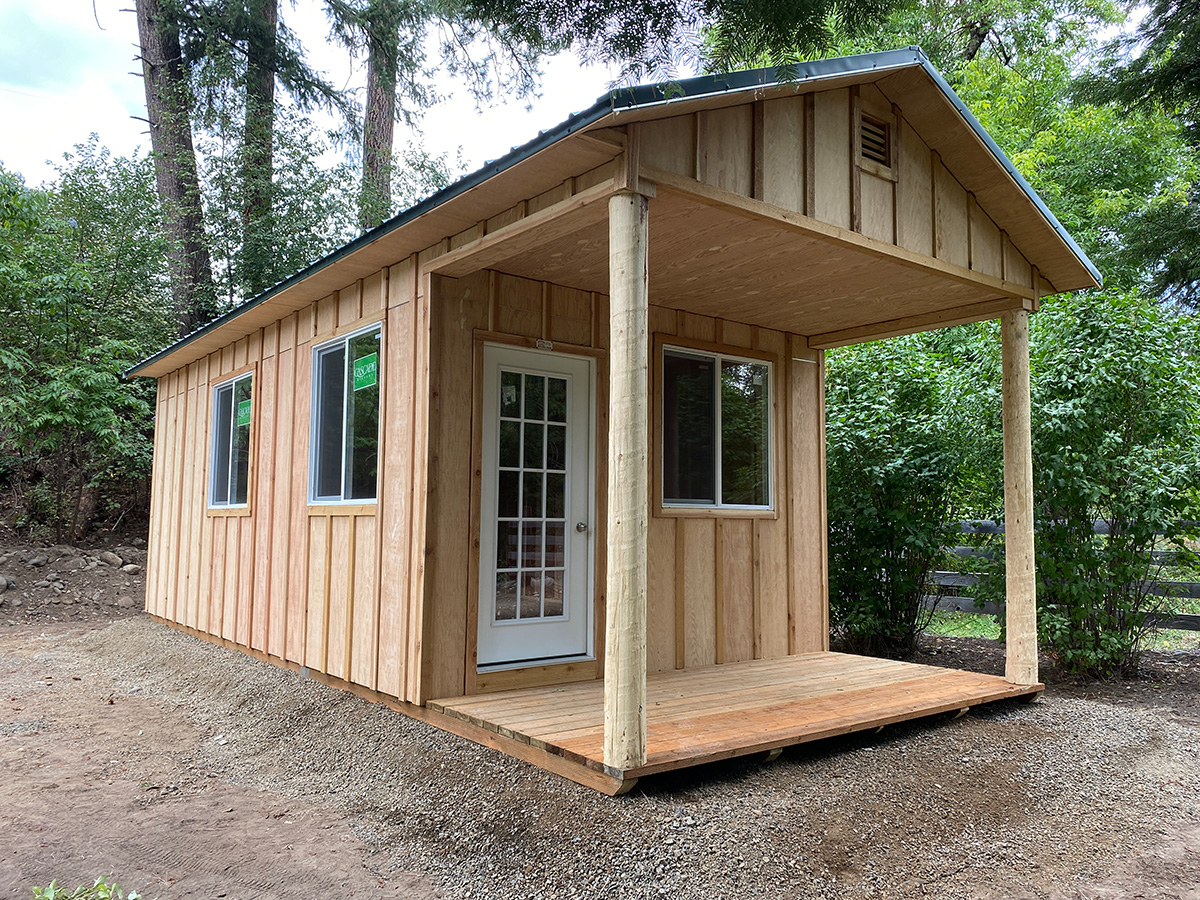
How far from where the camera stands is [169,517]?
29.7ft

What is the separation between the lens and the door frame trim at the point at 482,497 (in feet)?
16.2

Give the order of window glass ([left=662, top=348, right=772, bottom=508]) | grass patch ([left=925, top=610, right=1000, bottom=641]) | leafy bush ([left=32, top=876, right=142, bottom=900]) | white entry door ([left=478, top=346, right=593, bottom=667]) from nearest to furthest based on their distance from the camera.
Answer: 1. leafy bush ([left=32, top=876, right=142, bottom=900])
2. white entry door ([left=478, top=346, right=593, bottom=667])
3. window glass ([left=662, top=348, right=772, bottom=508])
4. grass patch ([left=925, top=610, right=1000, bottom=641])

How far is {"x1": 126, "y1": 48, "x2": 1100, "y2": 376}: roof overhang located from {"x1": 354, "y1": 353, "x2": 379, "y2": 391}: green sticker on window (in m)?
0.54

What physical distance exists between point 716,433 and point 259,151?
1122cm

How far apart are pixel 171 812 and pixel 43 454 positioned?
33.1 ft

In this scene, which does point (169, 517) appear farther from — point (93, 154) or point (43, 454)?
point (93, 154)

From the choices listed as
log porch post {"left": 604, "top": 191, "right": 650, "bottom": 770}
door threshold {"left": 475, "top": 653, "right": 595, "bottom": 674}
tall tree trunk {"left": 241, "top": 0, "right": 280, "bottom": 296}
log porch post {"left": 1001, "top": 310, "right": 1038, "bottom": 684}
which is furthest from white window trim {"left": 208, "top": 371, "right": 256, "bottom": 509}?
tall tree trunk {"left": 241, "top": 0, "right": 280, "bottom": 296}

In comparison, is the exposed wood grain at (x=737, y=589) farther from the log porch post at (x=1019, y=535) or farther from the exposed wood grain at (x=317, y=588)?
the exposed wood grain at (x=317, y=588)

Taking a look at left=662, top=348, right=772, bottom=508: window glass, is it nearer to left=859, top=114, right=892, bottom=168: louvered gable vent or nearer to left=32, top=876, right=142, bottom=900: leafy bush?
left=859, top=114, right=892, bottom=168: louvered gable vent

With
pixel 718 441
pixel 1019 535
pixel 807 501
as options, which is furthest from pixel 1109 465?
pixel 718 441

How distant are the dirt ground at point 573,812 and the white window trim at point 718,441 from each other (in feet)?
6.46

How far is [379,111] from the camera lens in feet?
51.6

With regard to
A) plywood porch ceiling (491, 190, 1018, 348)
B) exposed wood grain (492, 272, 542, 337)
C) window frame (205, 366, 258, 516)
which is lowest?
window frame (205, 366, 258, 516)

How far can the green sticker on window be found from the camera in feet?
17.9
